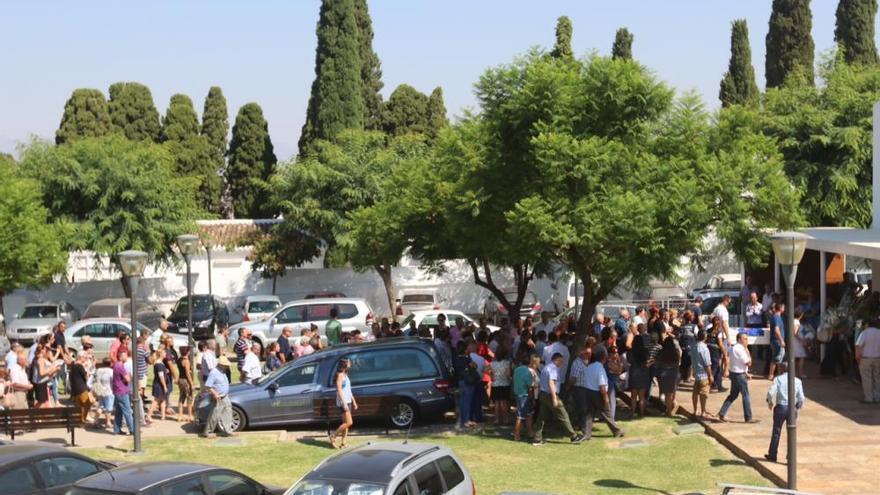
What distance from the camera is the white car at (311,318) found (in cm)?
2989

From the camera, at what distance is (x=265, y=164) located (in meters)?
61.4

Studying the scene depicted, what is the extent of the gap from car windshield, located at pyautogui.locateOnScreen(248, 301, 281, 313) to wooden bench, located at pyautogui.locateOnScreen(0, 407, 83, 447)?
19.4 meters

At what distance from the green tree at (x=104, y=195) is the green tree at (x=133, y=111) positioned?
2187 cm

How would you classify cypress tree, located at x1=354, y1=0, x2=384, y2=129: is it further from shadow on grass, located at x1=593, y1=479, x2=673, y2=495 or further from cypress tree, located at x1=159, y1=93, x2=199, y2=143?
shadow on grass, located at x1=593, y1=479, x2=673, y2=495

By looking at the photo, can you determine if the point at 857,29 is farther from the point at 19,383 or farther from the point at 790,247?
the point at 19,383

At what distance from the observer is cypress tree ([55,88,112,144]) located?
61.5 meters

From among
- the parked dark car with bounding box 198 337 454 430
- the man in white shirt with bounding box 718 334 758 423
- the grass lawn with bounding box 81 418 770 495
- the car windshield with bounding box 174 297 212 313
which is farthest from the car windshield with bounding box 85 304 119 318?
the man in white shirt with bounding box 718 334 758 423

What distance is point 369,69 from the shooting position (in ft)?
203

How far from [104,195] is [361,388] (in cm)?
2419

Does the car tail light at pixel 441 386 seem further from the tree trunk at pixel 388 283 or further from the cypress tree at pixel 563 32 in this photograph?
the cypress tree at pixel 563 32

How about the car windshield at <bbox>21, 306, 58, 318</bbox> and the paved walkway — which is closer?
the paved walkway

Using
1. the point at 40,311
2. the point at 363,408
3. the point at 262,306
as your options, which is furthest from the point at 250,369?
the point at 40,311

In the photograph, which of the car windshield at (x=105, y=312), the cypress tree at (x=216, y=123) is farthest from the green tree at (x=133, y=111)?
the car windshield at (x=105, y=312)

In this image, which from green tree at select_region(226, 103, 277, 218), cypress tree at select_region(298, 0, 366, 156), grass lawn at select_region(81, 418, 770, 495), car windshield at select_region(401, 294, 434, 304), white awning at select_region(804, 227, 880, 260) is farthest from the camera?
green tree at select_region(226, 103, 277, 218)
